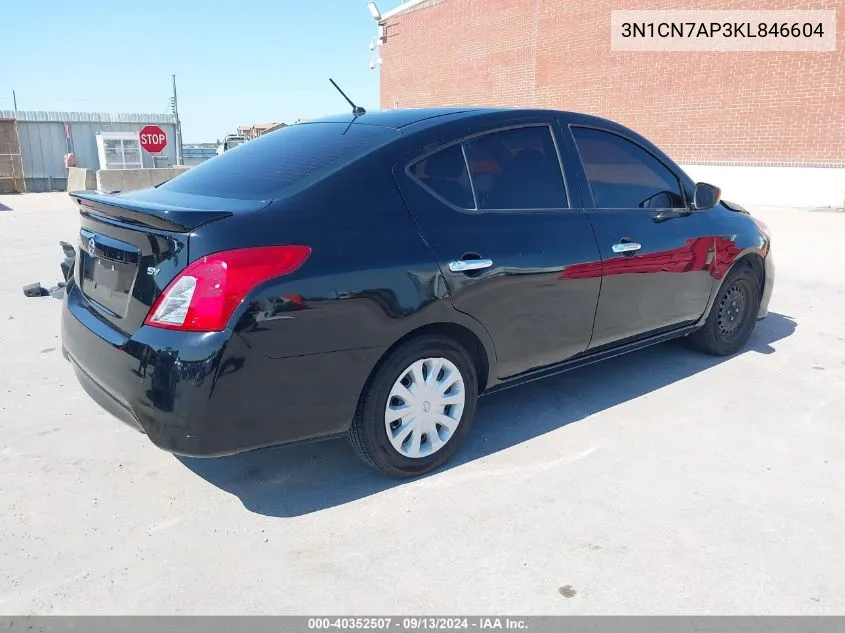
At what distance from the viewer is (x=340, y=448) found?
12.1 feet

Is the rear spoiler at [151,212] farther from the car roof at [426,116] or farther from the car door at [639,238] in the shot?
the car door at [639,238]

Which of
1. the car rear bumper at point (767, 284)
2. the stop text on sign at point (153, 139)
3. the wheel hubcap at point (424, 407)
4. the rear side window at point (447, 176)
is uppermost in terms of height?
the stop text on sign at point (153, 139)

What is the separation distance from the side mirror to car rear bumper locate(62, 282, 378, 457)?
276 cm

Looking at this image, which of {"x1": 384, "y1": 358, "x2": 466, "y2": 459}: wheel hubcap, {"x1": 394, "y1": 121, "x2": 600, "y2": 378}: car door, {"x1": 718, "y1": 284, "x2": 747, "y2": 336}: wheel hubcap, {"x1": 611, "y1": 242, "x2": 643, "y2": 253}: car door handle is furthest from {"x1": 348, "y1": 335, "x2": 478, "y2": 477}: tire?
{"x1": 718, "y1": 284, "x2": 747, "y2": 336}: wheel hubcap

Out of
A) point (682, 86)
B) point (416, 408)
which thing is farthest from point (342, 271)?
point (682, 86)

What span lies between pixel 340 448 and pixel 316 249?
1320 millimetres

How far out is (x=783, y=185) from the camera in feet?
52.2

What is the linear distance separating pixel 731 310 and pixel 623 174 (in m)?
1.58

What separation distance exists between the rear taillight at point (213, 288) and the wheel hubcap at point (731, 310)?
359cm

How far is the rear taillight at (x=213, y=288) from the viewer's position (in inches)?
102

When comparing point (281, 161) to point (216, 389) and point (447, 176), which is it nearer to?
point (447, 176)

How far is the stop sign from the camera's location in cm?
2602

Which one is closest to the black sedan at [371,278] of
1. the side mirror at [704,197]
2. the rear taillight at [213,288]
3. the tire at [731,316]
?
the rear taillight at [213,288]

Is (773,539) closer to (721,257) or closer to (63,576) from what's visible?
(721,257)
